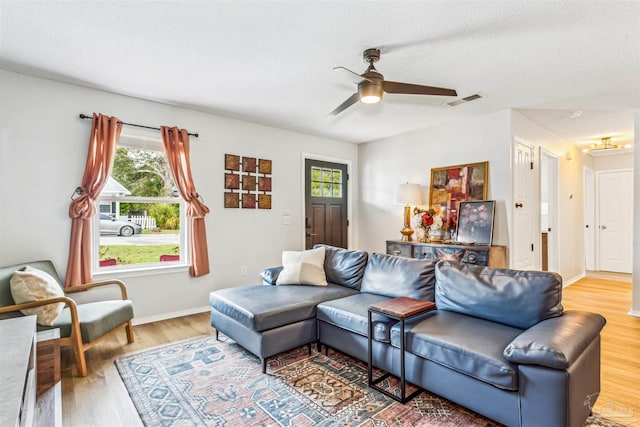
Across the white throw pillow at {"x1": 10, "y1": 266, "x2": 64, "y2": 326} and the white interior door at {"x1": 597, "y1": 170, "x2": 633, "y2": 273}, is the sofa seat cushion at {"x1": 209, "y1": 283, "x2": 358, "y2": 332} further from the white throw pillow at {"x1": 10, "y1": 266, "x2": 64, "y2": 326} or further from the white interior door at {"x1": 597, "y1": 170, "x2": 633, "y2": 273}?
the white interior door at {"x1": 597, "y1": 170, "x2": 633, "y2": 273}

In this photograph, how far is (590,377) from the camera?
1.78 m

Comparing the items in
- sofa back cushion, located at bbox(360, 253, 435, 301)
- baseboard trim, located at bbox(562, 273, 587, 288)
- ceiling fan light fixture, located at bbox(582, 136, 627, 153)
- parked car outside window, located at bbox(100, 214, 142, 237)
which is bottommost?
baseboard trim, located at bbox(562, 273, 587, 288)

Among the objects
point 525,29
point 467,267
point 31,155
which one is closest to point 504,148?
point 525,29

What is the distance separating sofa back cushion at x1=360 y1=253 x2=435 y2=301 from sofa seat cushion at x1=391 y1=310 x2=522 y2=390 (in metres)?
0.34

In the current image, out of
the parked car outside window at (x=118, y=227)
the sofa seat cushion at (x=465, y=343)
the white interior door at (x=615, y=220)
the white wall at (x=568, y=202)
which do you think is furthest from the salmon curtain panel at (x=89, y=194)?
the white interior door at (x=615, y=220)

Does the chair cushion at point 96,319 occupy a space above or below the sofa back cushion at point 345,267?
below

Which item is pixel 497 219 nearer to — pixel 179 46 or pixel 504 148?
pixel 504 148

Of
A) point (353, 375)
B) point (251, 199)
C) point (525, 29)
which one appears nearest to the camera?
point (525, 29)

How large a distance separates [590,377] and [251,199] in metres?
3.83

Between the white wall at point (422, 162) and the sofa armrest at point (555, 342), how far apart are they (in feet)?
7.32

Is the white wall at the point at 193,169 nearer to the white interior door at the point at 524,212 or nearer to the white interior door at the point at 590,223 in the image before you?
the white interior door at the point at 524,212

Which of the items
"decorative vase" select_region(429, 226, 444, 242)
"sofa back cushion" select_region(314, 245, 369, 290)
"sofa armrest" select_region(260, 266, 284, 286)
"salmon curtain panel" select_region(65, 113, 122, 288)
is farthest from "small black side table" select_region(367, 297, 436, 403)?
"salmon curtain panel" select_region(65, 113, 122, 288)

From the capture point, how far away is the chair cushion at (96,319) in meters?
2.48

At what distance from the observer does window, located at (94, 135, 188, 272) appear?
349 centimetres
